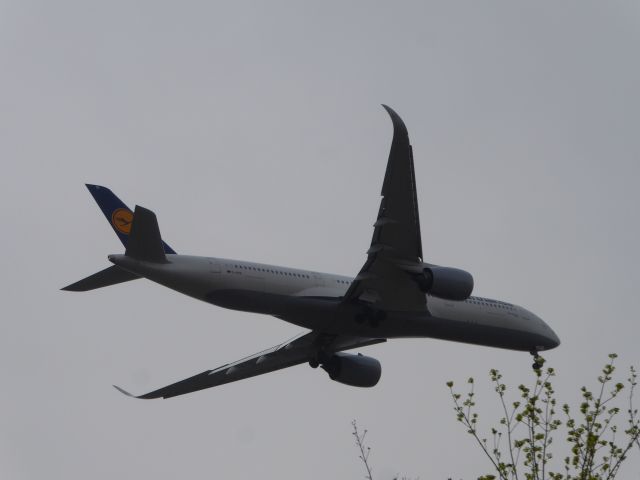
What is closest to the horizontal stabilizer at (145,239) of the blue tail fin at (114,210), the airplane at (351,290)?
the airplane at (351,290)

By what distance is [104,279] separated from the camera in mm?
27375

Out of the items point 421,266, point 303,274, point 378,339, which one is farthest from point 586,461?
point 378,339

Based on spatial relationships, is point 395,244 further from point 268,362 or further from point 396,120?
point 268,362

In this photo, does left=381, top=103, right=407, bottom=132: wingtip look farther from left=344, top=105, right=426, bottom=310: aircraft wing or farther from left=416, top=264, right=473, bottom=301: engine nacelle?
left=416, top=264, right=473, bottom=301: engine nacelle

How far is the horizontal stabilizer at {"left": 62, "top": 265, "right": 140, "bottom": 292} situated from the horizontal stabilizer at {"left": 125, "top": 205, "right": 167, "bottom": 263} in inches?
34.3

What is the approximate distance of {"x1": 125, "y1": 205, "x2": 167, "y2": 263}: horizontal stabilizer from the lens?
85.2 ft

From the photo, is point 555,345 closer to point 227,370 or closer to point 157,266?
point 227,370

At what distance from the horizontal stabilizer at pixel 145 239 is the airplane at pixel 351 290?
3cm

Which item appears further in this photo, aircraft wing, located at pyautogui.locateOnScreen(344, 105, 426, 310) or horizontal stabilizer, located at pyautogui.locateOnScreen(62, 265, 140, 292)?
horizontal stabilizer, located at pyautogui.locateOnScreen(62, 265, 140, 292)

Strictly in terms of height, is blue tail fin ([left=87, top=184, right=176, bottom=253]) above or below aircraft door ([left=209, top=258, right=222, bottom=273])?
above

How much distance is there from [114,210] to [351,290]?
7301mm

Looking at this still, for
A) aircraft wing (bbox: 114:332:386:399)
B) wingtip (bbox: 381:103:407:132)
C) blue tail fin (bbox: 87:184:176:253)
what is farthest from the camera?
aircraft wing (bbox: 114:332:386:399)

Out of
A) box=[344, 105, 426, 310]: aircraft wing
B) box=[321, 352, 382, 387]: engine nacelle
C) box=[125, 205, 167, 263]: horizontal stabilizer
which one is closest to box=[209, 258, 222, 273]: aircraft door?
box=[125, 205, 167, 263]: horizontal stabilizer

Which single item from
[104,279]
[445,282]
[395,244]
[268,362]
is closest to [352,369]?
[268,362]
